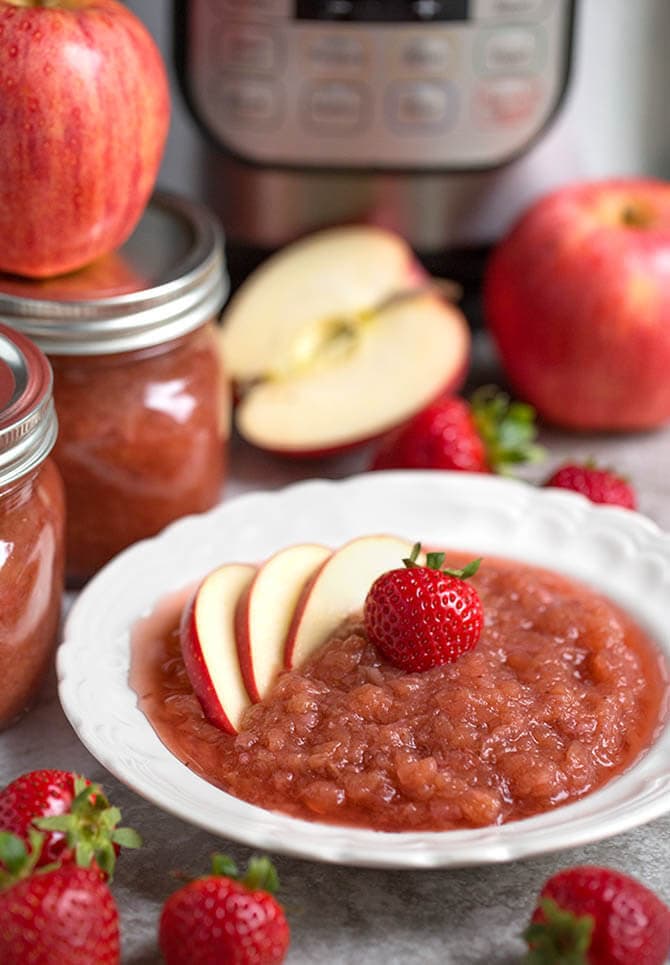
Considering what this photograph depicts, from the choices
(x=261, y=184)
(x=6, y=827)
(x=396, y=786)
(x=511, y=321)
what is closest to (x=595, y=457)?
(x=511, y=321)

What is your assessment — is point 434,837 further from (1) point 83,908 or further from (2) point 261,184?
(2) point 261,184

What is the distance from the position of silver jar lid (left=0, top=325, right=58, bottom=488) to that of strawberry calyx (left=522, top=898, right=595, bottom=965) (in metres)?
0.51

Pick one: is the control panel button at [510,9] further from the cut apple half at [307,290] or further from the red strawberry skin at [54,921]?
the red strawberry skin at [54,921]

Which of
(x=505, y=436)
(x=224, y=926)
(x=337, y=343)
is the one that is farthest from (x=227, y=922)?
(x=337, y=343)

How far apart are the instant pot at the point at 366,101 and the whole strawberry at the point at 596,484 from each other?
1.48 feet

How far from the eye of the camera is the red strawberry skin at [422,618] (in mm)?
1084

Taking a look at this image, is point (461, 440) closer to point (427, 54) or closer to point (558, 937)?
point (427, 54)

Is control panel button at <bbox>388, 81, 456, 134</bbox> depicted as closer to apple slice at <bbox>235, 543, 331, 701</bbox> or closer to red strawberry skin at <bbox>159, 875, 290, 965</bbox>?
apple slice at <bbox>235, 543, 331, 701</bbox>

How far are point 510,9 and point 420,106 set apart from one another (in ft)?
0.49

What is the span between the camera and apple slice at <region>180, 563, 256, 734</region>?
3.59 ft

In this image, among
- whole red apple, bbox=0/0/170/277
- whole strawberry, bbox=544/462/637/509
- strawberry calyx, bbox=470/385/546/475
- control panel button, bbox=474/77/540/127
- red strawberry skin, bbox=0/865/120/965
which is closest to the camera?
red strawberry skin, bbox=0/865/120/965

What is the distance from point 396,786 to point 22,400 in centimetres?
41

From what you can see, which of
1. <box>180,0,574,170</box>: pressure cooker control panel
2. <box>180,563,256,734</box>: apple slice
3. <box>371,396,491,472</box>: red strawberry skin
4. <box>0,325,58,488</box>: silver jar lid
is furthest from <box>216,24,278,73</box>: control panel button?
<box>180,563,256,734</box>: apple slice

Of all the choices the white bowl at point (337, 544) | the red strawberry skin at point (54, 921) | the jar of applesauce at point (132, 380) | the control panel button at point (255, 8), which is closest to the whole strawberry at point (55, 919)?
the red strawberry skin at point (54, 921)
